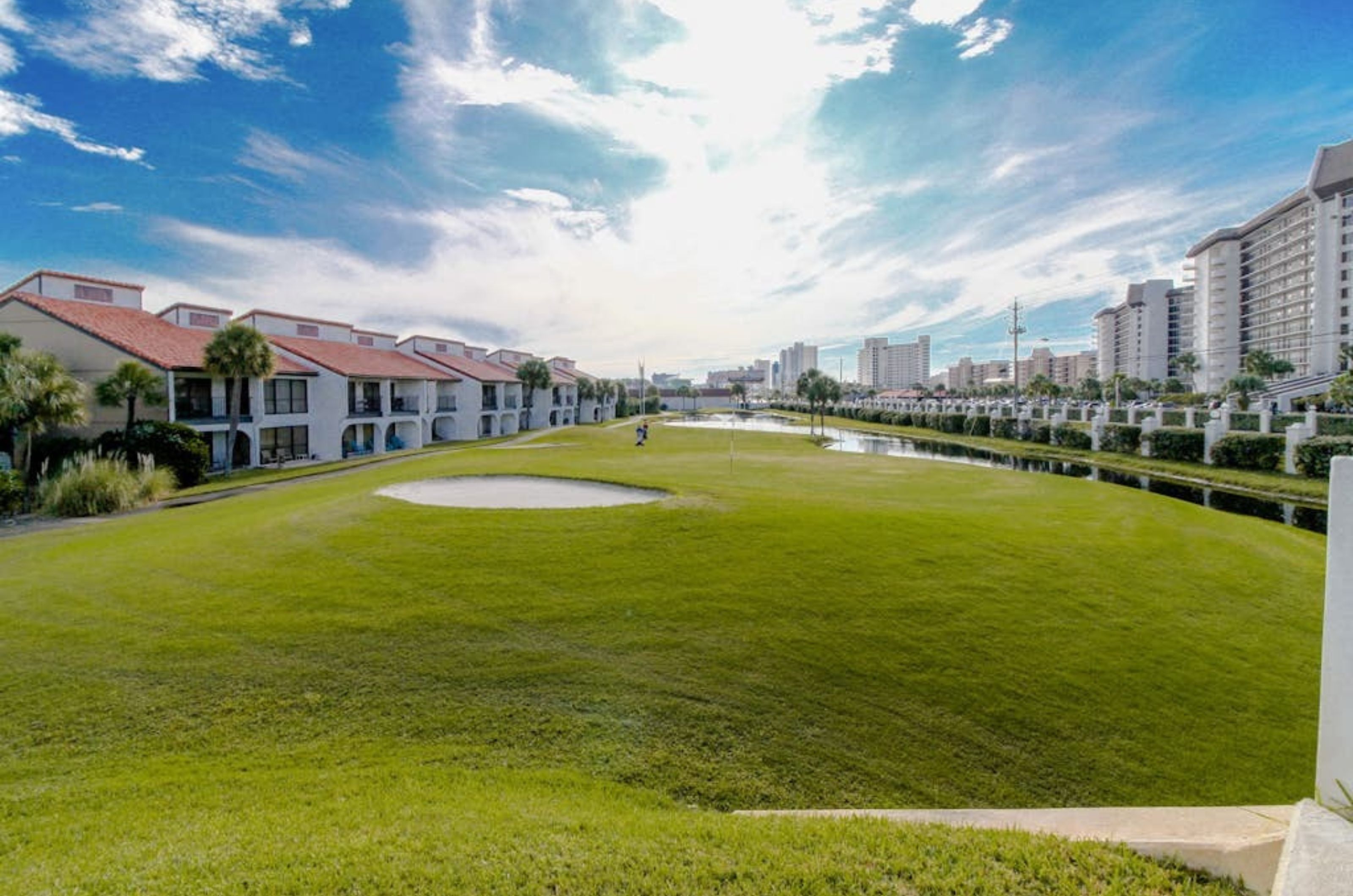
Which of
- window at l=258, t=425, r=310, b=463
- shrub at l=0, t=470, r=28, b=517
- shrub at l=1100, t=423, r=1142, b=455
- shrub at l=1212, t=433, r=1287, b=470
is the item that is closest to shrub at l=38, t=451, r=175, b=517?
shrub at l=0, t=470, r=28, b=517

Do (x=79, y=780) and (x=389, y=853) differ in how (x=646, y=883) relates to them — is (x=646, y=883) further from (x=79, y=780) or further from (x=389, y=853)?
(x=79, y=780)

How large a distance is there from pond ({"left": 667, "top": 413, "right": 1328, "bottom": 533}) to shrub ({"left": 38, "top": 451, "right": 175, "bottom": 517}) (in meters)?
22.9

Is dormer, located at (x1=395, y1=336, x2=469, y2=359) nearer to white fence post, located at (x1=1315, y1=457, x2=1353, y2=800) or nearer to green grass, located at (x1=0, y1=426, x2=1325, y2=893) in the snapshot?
green grass, located at (x1=0, y1=426, x2=1325, y2=893)

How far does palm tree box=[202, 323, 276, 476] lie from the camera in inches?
1241

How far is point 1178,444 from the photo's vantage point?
131 ft

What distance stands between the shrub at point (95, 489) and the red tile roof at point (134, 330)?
846cm

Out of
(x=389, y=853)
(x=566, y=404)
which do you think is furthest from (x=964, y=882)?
(x=566, y=404)

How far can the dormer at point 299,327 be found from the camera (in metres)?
43.5

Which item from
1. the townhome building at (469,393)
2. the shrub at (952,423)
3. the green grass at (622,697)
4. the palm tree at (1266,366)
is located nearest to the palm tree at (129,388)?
the green grass at (622,697)

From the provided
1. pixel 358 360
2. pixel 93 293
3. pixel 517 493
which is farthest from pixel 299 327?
pixel 517 493

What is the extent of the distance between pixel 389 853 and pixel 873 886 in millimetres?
3294

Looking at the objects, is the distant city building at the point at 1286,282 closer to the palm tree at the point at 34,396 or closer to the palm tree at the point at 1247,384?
the palm tree at the point at 1247,384

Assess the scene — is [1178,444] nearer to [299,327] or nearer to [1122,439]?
[1122,439]

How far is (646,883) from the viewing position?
162 inches
